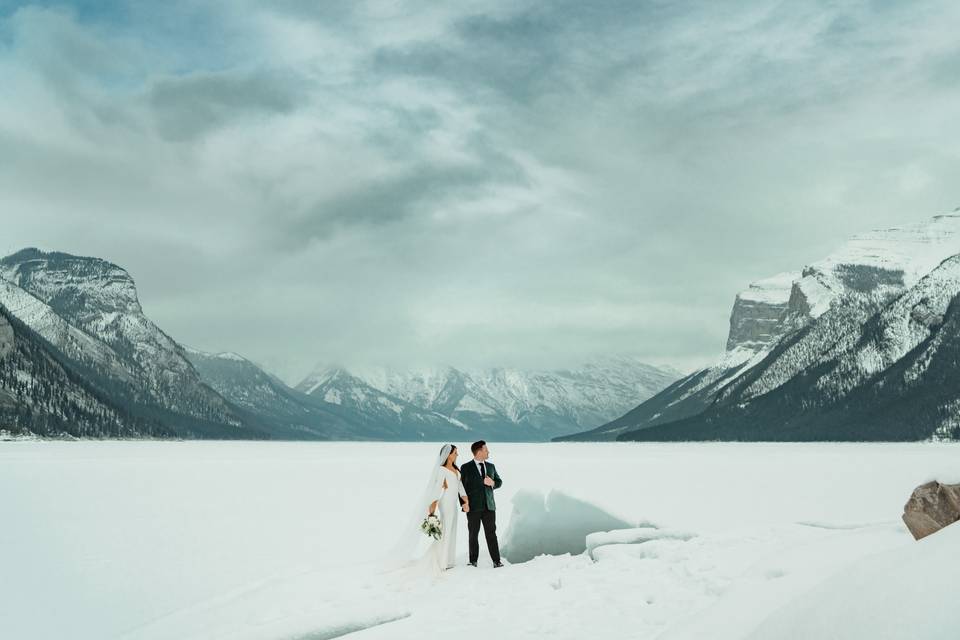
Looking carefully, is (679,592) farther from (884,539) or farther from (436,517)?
(436,517)

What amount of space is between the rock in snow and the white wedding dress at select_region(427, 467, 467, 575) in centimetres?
925

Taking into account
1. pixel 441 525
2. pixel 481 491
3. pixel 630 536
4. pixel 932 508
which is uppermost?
pixel 481 491

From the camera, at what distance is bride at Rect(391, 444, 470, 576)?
17750mm

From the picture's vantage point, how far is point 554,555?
19.2m

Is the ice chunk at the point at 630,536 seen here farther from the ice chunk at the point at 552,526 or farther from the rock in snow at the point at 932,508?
the rock in snow at the point at 932,508

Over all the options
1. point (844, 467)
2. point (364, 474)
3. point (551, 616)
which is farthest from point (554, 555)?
point (844, 467)

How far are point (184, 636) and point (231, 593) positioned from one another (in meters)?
3.34

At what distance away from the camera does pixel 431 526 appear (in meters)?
17.4

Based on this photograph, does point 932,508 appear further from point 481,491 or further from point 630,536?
point 481,491

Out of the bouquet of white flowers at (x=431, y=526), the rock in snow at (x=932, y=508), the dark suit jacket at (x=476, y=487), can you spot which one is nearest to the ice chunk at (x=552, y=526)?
the dark suit jacket at (x=476, y=487)

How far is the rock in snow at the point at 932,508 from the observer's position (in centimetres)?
1102

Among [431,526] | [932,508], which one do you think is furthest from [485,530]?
[932,508]

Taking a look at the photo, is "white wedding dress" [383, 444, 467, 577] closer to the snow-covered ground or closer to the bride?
the bride

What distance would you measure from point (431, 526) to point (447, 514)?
0.69 metres
